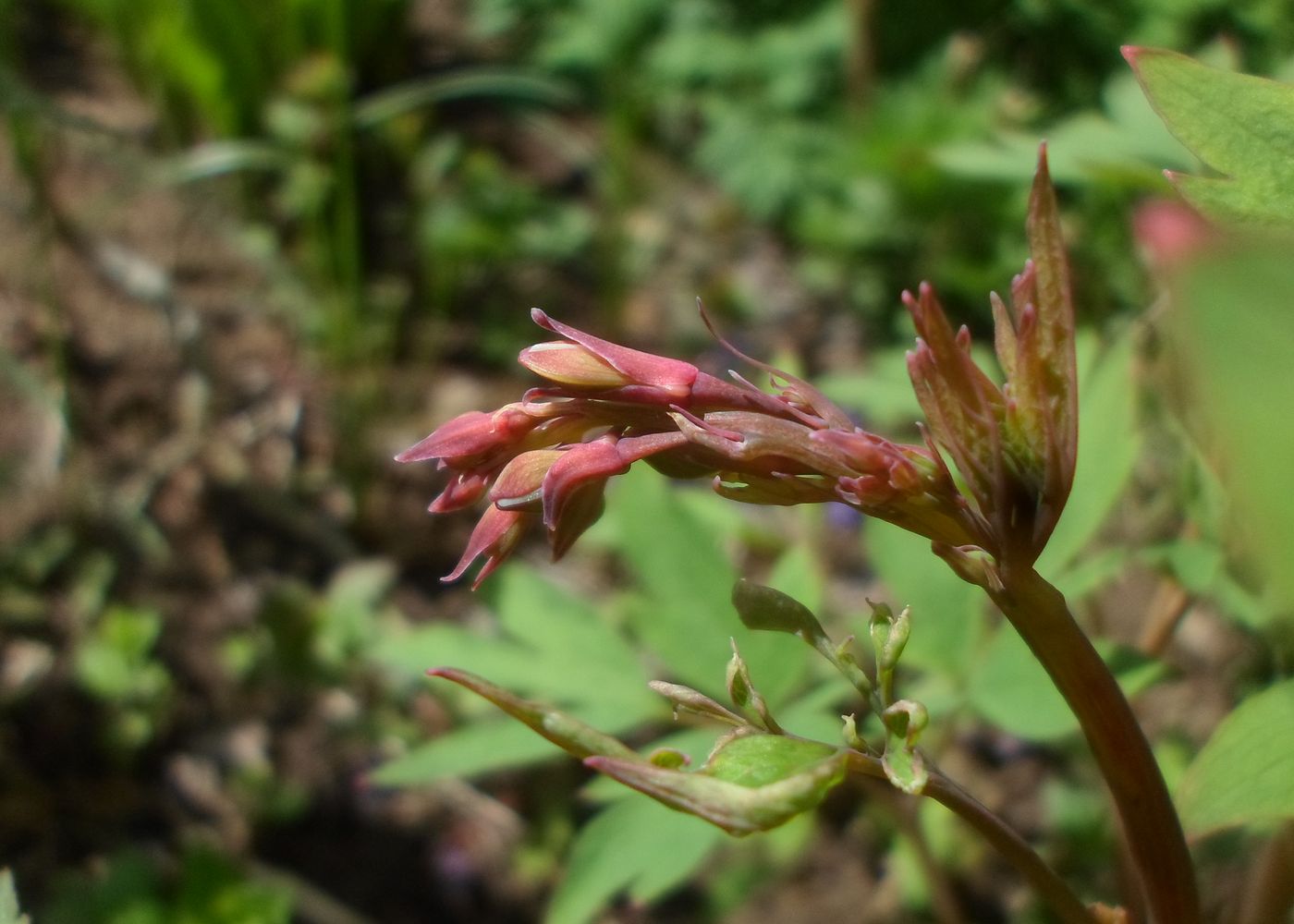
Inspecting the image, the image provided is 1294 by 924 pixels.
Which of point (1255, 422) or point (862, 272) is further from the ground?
point (1255, 422)

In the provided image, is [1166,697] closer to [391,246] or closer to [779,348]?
[779,348]

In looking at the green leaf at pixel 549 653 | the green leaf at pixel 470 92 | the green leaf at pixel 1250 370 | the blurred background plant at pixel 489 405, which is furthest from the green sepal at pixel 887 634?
the green leaf at pixel 470 92

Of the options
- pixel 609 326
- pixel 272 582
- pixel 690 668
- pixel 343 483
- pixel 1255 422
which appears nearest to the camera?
pixel 1255 422

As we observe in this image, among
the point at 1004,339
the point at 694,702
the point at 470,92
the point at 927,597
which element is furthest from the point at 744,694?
the point at 470,92

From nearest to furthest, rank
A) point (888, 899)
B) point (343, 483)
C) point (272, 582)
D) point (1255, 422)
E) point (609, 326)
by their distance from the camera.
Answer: point (1255, 422), point (888, 899), point (272, 582), point (343, 483), point (609, 326)

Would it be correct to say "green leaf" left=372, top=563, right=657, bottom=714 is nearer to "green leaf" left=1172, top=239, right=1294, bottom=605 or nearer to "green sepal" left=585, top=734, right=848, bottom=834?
"green sepal" left=585, top=734, right=848, bottom=834

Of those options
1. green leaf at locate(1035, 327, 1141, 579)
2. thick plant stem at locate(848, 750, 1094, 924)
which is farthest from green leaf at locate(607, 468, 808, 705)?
thick plant stem at locate(848, 750, 1094, 924)

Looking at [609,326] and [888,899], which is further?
[609,326]

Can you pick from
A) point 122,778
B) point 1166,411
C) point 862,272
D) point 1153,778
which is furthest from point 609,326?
point 1153,778

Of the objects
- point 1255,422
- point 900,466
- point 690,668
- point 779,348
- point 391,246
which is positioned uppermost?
point 1255,422
